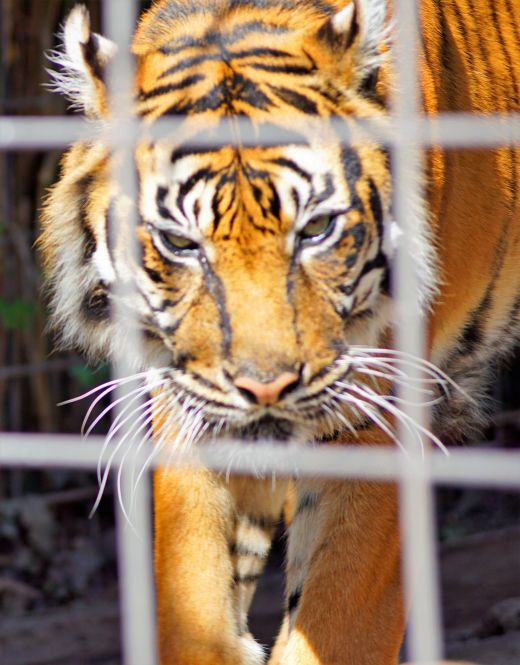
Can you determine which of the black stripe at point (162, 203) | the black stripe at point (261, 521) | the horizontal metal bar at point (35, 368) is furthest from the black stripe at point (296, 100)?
the horizontal metal bar at point (35, 368)

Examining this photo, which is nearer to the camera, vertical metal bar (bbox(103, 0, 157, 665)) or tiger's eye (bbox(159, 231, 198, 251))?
vertical metal bar (bbox(103, 0, 157, 665))

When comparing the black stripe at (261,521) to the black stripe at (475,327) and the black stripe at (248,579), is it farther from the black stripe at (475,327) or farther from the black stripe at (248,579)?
the black stripe at (475,327)

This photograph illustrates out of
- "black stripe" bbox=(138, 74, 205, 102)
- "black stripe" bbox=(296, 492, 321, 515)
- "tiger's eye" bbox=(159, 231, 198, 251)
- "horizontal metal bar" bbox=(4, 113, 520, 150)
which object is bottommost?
"black stripe" bbox=(296, 492, 321, 515)

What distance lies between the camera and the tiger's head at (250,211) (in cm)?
144

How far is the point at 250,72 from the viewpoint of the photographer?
5.22 ft

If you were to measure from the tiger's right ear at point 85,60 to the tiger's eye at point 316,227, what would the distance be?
13.1 inches

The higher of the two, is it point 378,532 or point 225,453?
point 225,453

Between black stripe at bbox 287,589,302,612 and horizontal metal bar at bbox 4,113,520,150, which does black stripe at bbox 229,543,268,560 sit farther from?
horizontal metal bar at bbox 4,113,520,150

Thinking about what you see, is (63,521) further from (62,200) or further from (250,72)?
(250,72)

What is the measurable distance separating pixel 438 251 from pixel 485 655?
2.78 ft

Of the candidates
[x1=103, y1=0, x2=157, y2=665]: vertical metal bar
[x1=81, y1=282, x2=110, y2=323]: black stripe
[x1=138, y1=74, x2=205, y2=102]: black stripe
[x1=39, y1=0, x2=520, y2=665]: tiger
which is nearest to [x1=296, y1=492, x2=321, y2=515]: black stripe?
[x1=39, y1=0, x2=520, y2=665]: tiger

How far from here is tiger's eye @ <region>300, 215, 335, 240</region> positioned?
1.49 metres

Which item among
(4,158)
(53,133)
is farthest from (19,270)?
(53,133)

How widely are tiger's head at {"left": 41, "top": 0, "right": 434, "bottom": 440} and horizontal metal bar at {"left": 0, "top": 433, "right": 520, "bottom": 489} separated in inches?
2.1
